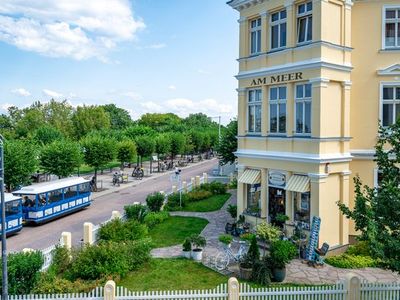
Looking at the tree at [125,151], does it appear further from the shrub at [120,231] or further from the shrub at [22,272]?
the shrub at [22,272]

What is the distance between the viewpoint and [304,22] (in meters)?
18.1

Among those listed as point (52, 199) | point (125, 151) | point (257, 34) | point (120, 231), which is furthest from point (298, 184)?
point (125, 151)

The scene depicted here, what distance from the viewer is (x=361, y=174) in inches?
747

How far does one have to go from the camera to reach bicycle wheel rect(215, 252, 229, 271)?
15.7 m

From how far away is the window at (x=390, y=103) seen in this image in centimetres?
1855

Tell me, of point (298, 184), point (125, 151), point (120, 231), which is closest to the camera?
point (298, 184)

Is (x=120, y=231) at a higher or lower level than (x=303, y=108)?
lower

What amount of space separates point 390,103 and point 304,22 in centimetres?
553

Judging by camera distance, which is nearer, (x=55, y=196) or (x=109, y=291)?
(x=109, y=291)

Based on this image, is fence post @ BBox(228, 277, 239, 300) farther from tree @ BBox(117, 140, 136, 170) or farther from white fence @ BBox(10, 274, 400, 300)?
tree @ BBox(117, 140, 136, 170)

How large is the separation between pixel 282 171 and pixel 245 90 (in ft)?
16.2

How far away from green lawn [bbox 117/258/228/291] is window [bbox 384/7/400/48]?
13168 mm

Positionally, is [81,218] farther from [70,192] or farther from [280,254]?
[280,254]

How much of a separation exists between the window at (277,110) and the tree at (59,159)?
1929cm
